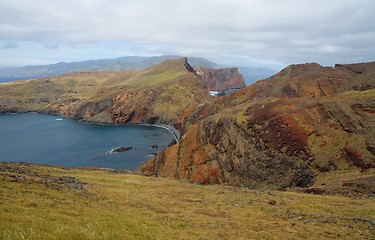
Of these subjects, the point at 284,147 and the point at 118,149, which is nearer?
the point at 284,147

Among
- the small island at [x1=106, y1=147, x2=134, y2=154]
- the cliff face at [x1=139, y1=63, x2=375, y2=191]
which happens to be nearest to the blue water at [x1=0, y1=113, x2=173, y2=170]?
the small island at [x1=106, y1=147, x2=134, y2=154]

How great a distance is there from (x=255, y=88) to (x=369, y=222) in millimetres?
94479

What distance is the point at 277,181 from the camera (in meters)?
60.7

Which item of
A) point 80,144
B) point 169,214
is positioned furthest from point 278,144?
point 80,144

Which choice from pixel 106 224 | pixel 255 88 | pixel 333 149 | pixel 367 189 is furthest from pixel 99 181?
pixel 255 88

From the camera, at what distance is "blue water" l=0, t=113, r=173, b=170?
424ft

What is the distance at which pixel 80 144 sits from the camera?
517ft

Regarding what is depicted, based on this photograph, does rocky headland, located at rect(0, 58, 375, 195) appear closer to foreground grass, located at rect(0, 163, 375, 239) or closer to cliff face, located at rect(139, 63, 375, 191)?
cliff face, located at rect(139, 63, 375, 191)

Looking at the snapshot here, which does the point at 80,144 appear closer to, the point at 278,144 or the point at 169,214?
the point at 278,144

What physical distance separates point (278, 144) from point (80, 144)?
11421cm

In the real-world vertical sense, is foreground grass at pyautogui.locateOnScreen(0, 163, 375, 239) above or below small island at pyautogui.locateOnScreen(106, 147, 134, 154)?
above

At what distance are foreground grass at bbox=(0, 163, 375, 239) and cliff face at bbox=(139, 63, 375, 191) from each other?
19.1m

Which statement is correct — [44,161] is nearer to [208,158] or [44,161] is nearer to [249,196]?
[208,158]

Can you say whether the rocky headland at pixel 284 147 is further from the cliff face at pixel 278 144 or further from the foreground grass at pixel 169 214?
the foreground grass at pixel 169 214
